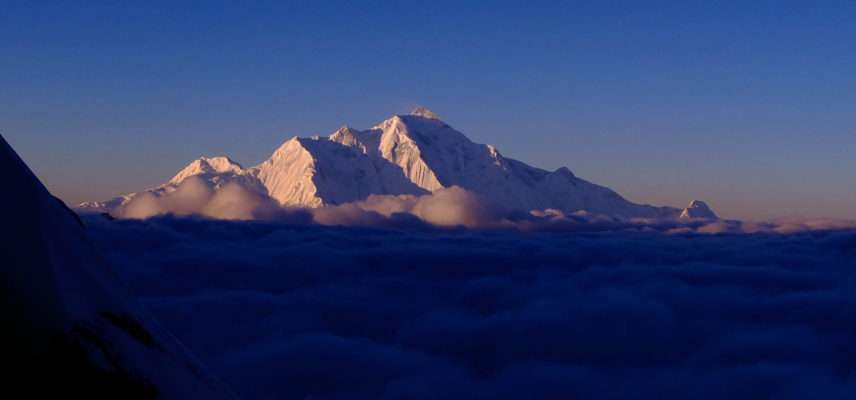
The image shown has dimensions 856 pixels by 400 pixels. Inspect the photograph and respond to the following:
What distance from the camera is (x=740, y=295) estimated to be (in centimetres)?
19525

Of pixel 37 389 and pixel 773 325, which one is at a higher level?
pixel 37 389

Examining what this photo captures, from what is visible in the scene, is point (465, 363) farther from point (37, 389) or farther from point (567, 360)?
point (37, 389)

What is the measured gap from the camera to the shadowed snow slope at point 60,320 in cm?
909

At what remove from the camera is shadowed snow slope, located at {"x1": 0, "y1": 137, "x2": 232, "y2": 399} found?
9.09 meters

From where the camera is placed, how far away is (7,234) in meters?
9.44

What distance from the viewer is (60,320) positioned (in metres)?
9.65

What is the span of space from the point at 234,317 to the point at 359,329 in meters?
29.0

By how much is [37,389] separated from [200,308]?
16245 cm

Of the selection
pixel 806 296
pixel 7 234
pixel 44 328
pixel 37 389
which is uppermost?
pixel 7 234

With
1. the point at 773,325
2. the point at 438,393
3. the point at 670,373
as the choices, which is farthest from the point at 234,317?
the point at 773,325

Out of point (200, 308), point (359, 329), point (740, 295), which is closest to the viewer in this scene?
point (359, 329)

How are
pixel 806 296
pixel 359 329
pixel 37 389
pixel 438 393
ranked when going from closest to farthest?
pixel 37 389 → pixel 438 393 → pixel 359 329 → pixel 806 296

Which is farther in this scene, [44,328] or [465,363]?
[465,363]

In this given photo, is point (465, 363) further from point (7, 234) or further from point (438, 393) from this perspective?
point (7, 234)
